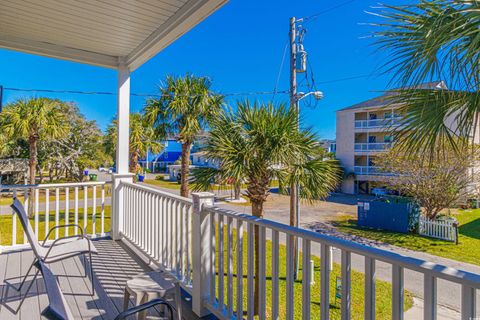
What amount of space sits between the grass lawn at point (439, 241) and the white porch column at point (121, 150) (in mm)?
9206

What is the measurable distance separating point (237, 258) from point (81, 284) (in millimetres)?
1773

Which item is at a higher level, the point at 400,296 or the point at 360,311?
the point at 400,296

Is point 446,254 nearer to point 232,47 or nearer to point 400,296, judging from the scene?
point 400,296

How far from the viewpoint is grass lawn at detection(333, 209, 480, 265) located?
8.91 meters

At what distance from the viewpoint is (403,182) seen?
464 inches

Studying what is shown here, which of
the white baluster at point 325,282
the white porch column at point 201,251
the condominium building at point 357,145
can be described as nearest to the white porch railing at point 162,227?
the white porch column at point 201,251

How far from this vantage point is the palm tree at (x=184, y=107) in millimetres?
7676

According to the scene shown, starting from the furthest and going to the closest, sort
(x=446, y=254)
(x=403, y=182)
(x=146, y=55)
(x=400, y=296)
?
1. (x=403, y=182)
2. (x=446, y=254)
3. (x=146, y=55)
4. (x=400, y=296)

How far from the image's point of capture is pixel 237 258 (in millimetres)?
1882

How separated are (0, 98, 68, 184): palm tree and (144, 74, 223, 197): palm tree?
6.12m

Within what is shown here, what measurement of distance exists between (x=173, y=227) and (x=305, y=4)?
15.1 meters

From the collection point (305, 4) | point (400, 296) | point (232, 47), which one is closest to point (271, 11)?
point (305, 4)

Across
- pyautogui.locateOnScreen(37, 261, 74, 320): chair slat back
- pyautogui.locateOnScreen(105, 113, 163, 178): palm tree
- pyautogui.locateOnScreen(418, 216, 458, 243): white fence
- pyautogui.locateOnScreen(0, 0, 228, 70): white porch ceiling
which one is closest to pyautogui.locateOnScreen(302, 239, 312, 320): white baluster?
pyautogui.locateOnScreen(37, 261, 74, 320): chair slat back

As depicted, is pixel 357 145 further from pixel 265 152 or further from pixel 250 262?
pixel 250 262
